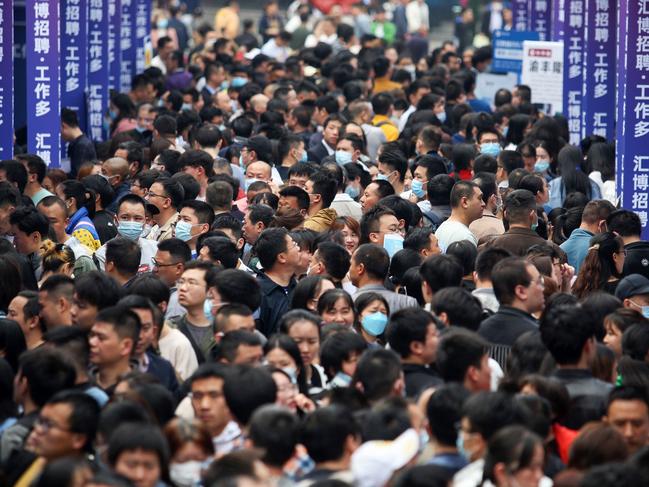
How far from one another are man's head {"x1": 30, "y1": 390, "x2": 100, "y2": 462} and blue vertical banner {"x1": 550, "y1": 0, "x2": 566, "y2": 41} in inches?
660

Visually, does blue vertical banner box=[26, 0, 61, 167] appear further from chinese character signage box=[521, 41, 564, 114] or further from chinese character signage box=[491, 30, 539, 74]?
chinese character signage box=[491, 30, 539, 74]

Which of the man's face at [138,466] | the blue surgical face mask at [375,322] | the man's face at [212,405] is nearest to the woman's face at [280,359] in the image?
the man's face at [212,405]

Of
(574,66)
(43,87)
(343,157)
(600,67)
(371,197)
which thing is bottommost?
(343,157)

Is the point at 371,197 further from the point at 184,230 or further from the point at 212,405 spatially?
the point at 212,405

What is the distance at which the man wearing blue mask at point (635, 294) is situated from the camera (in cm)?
1045

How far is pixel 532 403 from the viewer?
24.4 ft

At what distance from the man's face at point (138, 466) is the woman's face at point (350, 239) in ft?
18.2

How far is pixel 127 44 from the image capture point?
1059 inches

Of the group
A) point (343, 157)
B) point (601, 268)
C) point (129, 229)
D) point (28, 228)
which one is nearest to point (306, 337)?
point (601, 268)

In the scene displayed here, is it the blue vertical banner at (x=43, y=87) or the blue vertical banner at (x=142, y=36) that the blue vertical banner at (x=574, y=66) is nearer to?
the blue vertical banner at (x=142, y=36)

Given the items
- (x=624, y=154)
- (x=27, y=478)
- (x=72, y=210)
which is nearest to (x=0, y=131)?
(x=72, y=210)

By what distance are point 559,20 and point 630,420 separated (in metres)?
17.7

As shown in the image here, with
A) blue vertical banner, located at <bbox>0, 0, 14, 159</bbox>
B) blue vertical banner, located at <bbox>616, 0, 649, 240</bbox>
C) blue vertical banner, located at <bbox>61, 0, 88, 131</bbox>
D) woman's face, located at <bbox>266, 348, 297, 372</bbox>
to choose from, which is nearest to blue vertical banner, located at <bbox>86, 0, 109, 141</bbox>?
blue vertical banner, located at <bbox>61, 0, 88, 131</bbox>

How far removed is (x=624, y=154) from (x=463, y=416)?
25.9 ft
